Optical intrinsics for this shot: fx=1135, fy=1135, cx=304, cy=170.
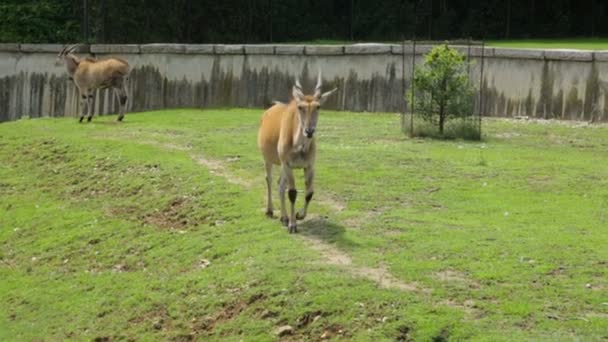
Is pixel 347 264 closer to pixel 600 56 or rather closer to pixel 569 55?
pixel 600 56

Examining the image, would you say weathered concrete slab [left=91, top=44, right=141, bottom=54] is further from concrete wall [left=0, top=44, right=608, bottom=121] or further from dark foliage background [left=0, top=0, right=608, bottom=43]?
dark foliage background [left=0, top=0, right=608, bottom=43]

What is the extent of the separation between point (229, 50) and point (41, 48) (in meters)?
5.46

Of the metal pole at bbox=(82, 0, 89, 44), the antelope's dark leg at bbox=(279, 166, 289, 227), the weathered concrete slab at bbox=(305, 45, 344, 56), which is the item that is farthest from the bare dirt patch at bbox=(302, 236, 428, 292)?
the metal pole at bbox=(82, 0, 89, 44)

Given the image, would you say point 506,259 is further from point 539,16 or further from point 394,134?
point 539,16

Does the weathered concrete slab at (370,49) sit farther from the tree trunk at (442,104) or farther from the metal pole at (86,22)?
the metal pole at (86,22)

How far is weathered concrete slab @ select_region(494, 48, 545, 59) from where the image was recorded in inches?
896

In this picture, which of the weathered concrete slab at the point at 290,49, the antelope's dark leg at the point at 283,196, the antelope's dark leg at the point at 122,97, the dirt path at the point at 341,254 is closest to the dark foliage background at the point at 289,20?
the weathered concrete slab at the point at 290,49

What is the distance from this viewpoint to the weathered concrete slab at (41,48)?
28875 millimetres

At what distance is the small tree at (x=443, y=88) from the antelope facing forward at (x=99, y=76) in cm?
745


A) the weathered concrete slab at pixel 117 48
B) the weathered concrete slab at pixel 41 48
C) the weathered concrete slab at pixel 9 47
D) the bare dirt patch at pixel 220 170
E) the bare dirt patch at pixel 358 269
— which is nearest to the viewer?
the bare dirt patch at pixel 358 269

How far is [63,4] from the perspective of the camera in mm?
34719

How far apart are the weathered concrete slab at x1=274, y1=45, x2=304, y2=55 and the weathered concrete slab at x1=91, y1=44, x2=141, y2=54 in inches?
154

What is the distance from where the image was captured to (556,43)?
104 feet

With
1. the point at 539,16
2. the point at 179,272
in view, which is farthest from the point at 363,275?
the point at 539,16
